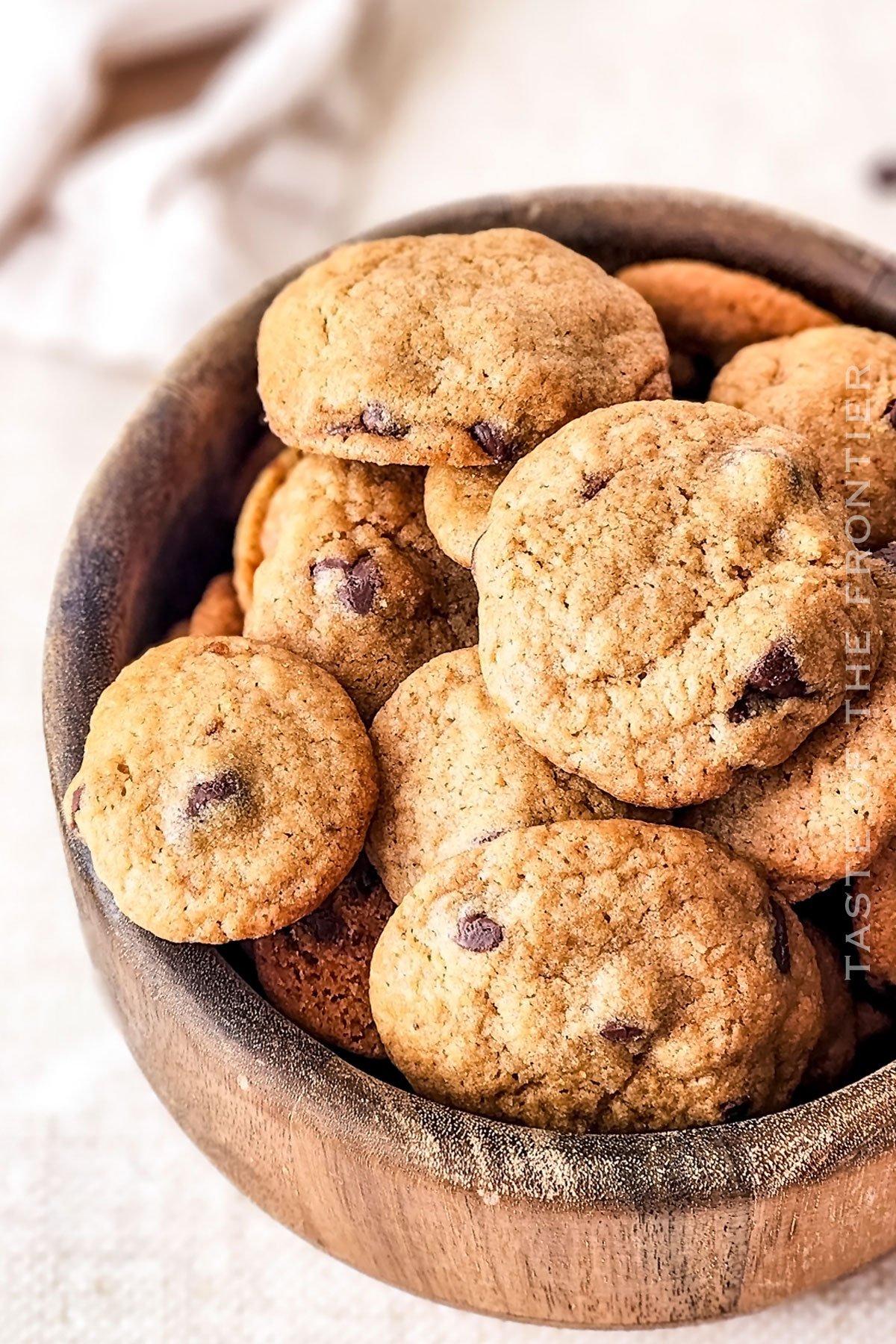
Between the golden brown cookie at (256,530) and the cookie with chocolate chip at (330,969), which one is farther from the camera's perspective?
the golden brown cookie at (256,530)

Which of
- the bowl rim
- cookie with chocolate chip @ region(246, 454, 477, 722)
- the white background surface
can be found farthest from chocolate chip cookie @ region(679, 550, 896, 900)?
the white background surface

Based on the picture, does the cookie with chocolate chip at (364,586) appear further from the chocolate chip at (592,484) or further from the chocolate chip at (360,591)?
the chocolate chip at (592,484)

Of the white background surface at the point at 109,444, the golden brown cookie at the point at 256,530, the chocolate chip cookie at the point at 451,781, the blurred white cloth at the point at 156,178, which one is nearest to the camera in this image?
the chocolate chip cookie at the point at 451,781

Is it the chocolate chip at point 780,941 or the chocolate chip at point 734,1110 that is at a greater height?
the chocolate chip at point 780,941

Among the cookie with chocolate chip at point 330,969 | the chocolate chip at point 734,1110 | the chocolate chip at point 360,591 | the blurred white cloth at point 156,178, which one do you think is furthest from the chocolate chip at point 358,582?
the blurred white cloth at point 156,178

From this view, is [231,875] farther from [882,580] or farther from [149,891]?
[882,580]

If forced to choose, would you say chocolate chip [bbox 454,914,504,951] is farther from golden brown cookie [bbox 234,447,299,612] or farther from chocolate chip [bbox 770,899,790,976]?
golden brown cookie [bbox 234,447,299,612]

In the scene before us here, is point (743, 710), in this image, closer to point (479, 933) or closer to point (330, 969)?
point (479, 933)

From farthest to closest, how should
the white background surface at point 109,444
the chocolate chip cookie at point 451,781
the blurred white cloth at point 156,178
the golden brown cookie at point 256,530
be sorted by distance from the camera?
the blurred white cloth at point 156,178, the white background surface at point 109,444, the golden brown cookie at point 256,530, the chocolate chip cookie at point 451,781

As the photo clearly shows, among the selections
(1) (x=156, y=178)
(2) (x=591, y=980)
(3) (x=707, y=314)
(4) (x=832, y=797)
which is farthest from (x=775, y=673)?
(1) (x=156, y=178)
